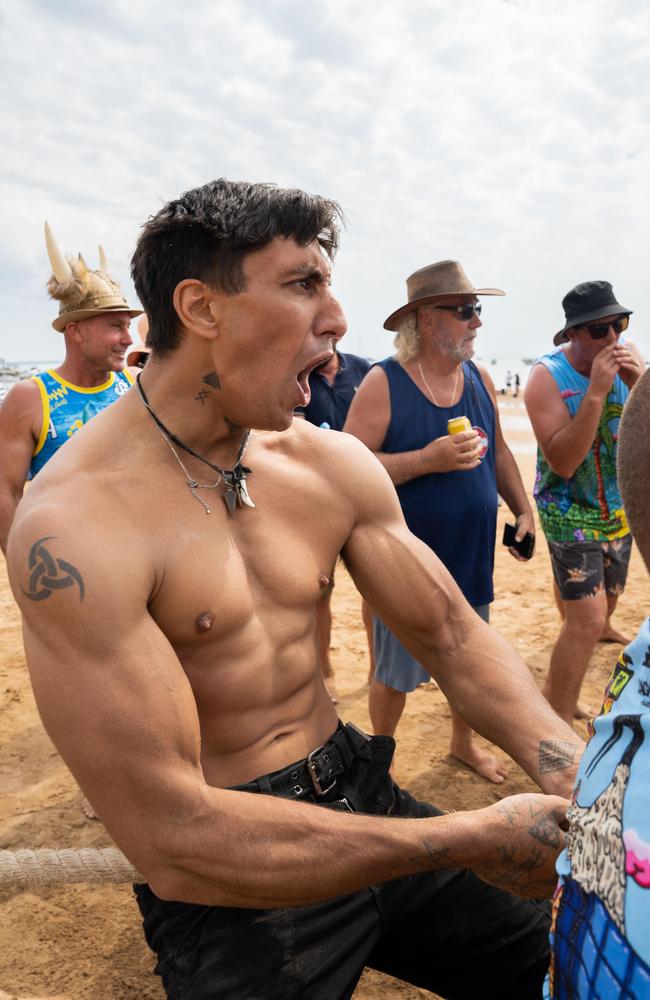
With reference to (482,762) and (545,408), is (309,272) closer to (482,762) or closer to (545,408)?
(545,408)

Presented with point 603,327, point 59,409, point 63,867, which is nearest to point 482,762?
point 63,867

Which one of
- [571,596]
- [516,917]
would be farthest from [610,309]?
[516,917]

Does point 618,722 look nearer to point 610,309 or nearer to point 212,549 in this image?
point 212,549

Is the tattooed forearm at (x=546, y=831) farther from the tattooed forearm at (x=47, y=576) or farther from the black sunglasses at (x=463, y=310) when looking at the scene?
the black sunglasses at (x=463, y=310)

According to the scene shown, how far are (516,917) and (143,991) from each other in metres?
1.54

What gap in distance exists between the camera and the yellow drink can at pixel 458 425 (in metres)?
3.84

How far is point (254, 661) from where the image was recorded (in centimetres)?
210

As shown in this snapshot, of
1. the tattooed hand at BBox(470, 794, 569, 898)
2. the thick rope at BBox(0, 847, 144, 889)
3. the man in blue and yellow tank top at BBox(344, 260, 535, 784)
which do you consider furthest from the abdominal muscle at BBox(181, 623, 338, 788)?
the man in blue and yellow tank top at BBox(344, 260, 535, 784)

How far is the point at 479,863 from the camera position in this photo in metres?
1.76

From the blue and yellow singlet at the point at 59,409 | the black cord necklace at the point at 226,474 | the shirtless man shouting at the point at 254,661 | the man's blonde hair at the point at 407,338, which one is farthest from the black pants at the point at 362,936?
the blue and yellow singlet at the point at 59,409

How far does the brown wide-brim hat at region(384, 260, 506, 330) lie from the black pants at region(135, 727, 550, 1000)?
2588 millimetres

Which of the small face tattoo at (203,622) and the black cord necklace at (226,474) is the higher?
the black cord necklace at (226,474)

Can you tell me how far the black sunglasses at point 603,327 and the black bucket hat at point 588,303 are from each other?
0.15ft

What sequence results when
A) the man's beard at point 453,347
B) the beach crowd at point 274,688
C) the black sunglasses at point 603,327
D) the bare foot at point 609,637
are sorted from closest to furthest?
the beach crowd at point 274,688 < the man's beard at point 453,347 < the black sunglasses at point 603,327 < the bare foot at point 609,637
